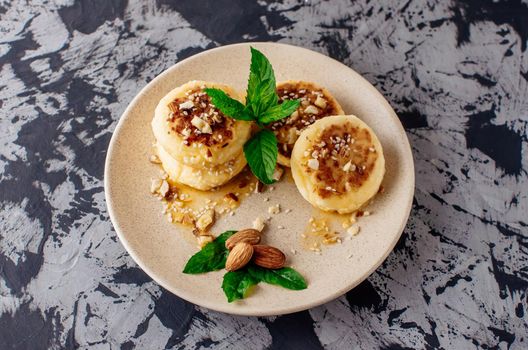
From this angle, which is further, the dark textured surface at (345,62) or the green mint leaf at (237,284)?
the dark textured surface at (345,62)

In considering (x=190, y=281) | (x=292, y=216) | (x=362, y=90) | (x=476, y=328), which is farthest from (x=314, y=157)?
(x=476, y=328)

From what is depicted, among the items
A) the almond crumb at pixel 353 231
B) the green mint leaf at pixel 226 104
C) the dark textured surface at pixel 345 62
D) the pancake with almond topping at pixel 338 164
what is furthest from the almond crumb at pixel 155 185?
the almond crumb at pixel 353 231

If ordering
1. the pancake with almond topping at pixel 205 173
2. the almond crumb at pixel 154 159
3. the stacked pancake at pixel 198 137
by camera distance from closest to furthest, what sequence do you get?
the stacked pancake at pixel 198 137, the pancake with almond topping at pixel 205 173, the almond crumb at pixel 154 159

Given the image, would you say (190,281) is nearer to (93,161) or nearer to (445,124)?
(93,161)

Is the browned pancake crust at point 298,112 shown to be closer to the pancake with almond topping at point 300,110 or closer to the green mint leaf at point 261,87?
the pancake with almond topping at point 300,110

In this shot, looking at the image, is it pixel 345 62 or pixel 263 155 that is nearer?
pixel 263 155

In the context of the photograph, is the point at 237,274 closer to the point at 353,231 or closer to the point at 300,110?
the point at 353,231

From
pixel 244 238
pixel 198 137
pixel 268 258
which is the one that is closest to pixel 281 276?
pixel 268 258
